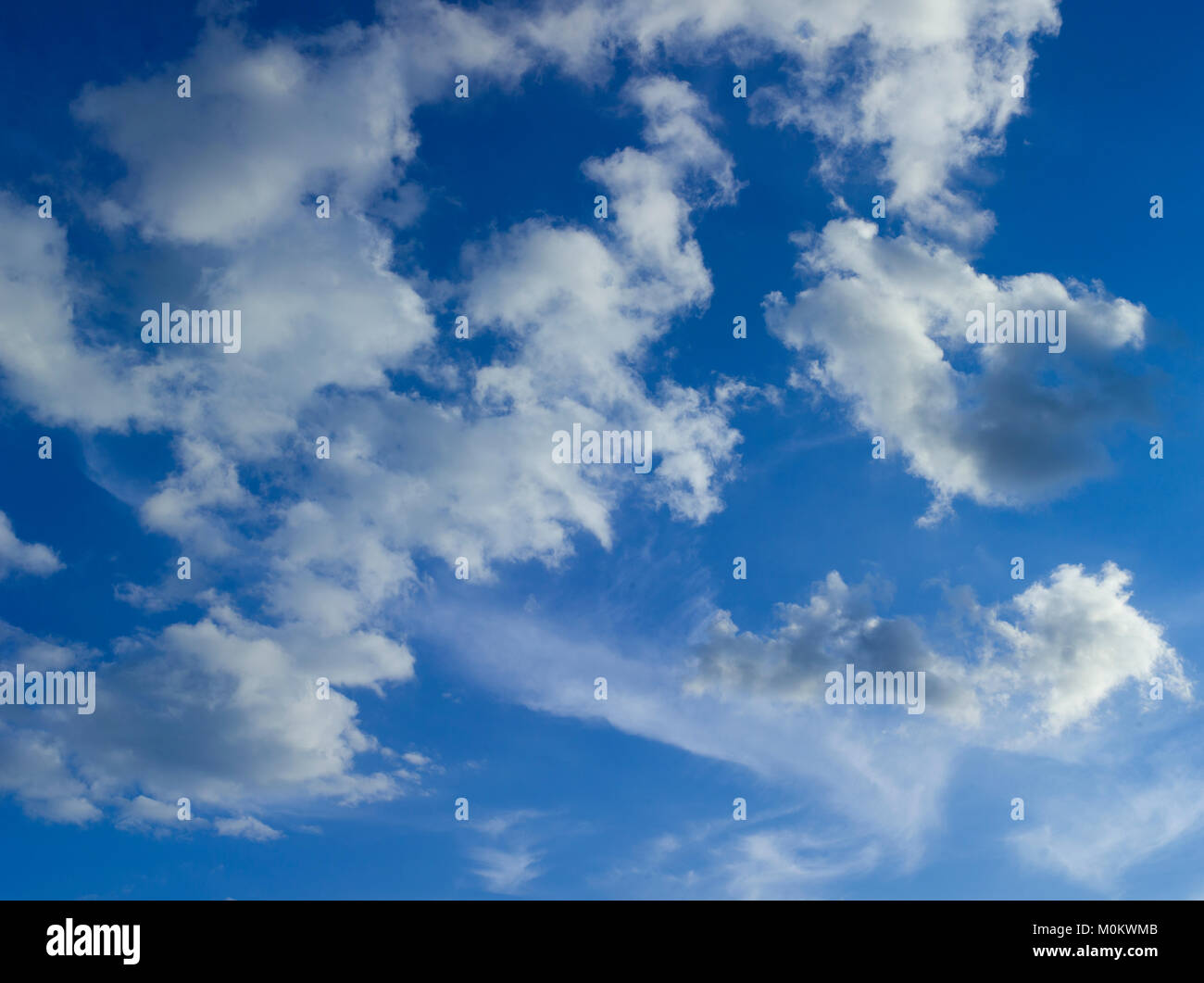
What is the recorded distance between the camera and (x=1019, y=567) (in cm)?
4962
